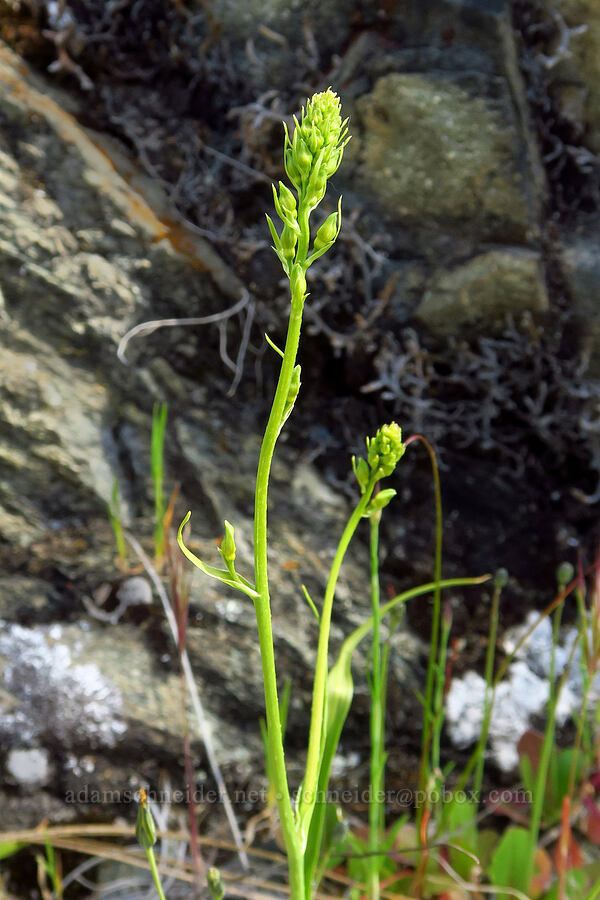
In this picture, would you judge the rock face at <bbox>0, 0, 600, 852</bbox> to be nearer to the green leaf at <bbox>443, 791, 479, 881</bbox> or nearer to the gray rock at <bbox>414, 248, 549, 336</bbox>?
the gray rock at <bbox>414, 248, 549, 336</bbox>

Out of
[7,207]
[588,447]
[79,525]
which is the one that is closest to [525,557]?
[588,447]

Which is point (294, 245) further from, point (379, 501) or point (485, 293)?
point (485, 293)

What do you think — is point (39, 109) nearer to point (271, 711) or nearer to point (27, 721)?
point (27, 721)

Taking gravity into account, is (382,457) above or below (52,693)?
above

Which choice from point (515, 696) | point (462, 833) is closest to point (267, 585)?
point (462, 833)

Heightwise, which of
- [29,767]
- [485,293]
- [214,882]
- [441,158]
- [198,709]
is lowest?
[29,767]
